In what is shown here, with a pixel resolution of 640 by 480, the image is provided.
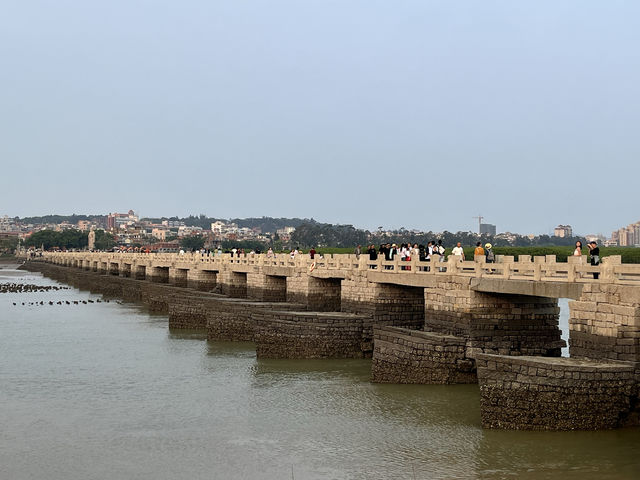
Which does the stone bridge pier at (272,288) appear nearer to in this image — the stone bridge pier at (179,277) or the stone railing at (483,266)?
the stone railing at (483,266)

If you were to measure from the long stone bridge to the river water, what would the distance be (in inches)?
26.5

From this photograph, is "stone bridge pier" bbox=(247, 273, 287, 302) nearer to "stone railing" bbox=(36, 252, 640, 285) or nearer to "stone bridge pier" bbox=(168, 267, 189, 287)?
"stone railing" bbox=(36, 252, 640, 285)

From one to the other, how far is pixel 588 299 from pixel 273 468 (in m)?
9.20

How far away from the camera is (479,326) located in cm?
2611

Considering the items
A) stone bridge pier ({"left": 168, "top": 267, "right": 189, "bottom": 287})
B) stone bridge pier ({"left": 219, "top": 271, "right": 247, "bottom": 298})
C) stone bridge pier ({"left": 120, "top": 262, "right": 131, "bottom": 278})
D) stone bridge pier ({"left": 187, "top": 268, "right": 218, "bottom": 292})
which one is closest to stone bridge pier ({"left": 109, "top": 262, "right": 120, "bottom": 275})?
stone bridge pier ({"left": 120, "top": 262, "right": 131, "bottom": 278})

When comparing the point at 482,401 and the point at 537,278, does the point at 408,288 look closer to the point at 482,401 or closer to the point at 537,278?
the point at 537,278

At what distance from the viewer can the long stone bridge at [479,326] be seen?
1925cm

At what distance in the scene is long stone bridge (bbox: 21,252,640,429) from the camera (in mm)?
19250

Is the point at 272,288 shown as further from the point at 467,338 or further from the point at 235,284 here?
the point at 467,338

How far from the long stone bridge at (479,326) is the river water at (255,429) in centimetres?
67

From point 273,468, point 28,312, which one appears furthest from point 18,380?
point 28,312

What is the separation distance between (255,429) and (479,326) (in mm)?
8392

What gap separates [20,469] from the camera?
18.6m

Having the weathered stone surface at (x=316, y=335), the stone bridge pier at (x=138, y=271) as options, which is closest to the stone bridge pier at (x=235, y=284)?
the weathered stone surface at (x=316, y=335)
